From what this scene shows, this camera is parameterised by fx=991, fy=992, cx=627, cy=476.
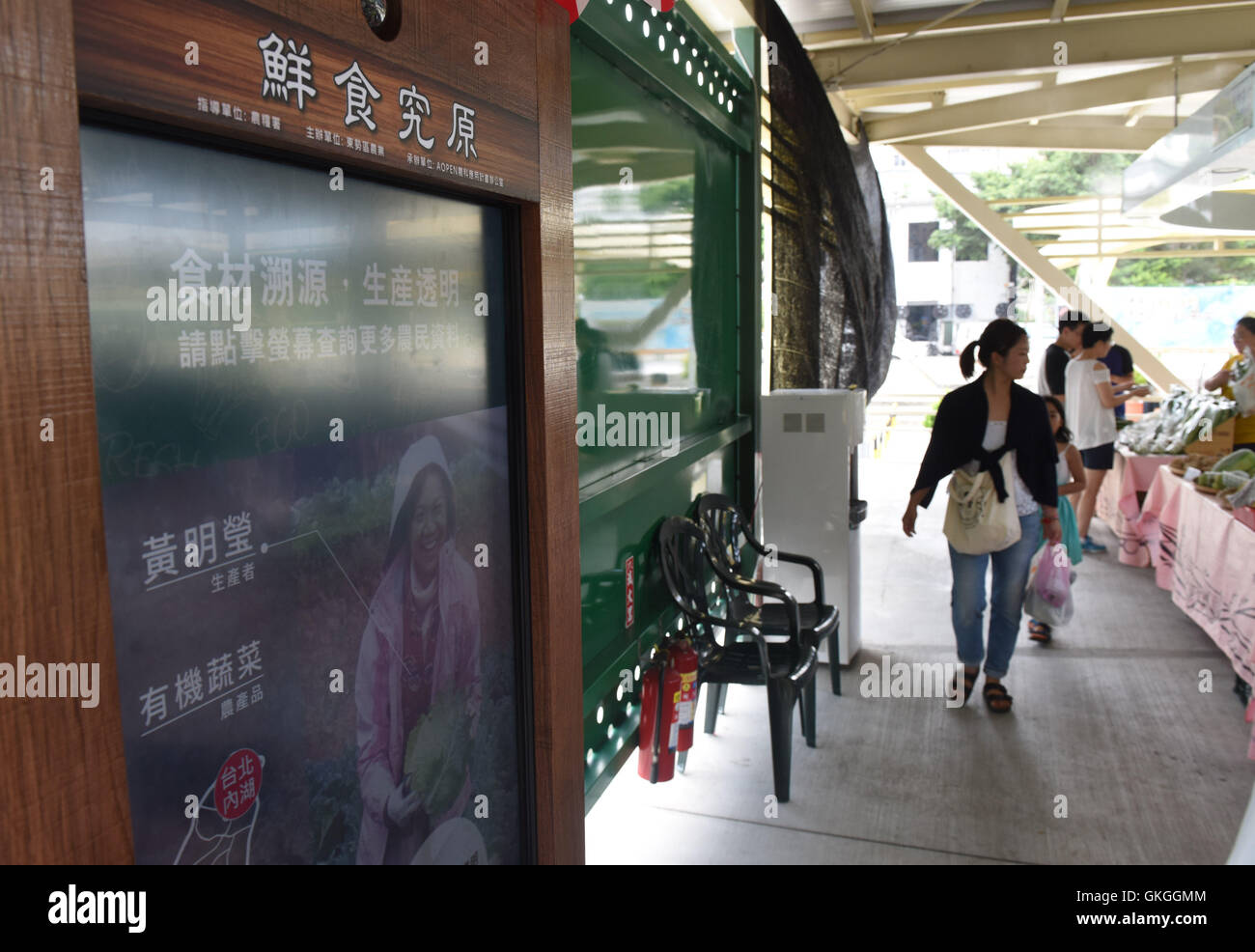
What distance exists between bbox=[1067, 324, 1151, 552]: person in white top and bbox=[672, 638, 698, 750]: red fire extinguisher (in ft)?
12.2

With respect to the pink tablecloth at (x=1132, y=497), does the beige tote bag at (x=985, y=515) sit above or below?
above

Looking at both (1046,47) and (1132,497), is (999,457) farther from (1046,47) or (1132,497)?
(1046,47)

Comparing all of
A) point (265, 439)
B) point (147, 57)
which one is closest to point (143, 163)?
point (147, 57)

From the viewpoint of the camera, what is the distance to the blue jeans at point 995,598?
4.07m

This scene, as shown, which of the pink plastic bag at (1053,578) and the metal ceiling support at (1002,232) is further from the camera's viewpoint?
the metal ceiling support at (1002,232)

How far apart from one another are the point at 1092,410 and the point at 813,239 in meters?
2.25

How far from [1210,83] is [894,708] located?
5.70 metres

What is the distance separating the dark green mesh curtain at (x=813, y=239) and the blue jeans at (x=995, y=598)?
1.72 m

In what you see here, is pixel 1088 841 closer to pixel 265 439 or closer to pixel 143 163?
pixel 265 439

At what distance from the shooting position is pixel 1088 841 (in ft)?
10.5

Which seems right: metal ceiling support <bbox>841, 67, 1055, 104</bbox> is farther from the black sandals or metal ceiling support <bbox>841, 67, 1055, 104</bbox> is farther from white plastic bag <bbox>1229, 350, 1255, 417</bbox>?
the black sandals

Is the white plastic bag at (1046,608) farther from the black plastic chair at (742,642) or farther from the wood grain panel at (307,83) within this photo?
the wood grain panel at (307,83)

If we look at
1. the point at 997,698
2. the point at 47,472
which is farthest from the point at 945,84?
the point at 47,472

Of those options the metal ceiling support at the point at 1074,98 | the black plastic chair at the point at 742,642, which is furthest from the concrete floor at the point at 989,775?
the metal ceiling support at the point at 1074,98
